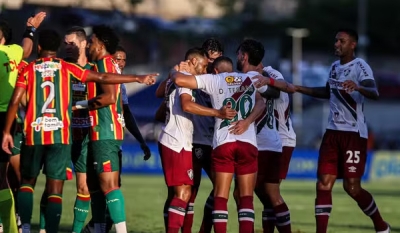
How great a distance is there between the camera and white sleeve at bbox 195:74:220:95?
13.0m

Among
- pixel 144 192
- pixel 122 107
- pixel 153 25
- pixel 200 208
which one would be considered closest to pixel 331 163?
pixel 122 107

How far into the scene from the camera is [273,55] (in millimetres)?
66312

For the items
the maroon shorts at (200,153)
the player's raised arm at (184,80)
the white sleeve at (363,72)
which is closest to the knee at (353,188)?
the white sleeve at (363,72)

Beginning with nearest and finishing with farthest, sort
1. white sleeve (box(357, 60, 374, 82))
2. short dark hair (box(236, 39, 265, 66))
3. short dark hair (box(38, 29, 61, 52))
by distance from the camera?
short dark hair (box(38, 29, 61, 52)) → short dark hair (box(236, 39, 265, 66)) → white sleeve (box(357, 60, 374, 82))

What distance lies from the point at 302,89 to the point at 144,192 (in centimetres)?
1454

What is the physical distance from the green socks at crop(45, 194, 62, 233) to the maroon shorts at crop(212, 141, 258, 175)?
1953mm

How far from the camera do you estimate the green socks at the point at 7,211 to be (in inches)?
515

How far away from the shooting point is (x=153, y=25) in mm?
66438

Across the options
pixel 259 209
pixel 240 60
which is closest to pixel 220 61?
pixel 240 60

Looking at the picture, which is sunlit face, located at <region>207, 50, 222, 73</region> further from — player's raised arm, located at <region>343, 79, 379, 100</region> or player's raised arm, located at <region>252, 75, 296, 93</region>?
player's raised arm, located at <region>343, 79, 379, 100</region>

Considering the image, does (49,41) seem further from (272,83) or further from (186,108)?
(272,83)

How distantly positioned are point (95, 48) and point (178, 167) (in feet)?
5.97

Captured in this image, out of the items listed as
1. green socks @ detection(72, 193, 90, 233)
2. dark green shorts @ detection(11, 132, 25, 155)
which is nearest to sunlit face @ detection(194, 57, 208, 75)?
green socks @ detection(72, 193, 90, 233)

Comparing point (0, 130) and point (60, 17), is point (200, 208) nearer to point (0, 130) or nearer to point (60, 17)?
point (0, 130)
